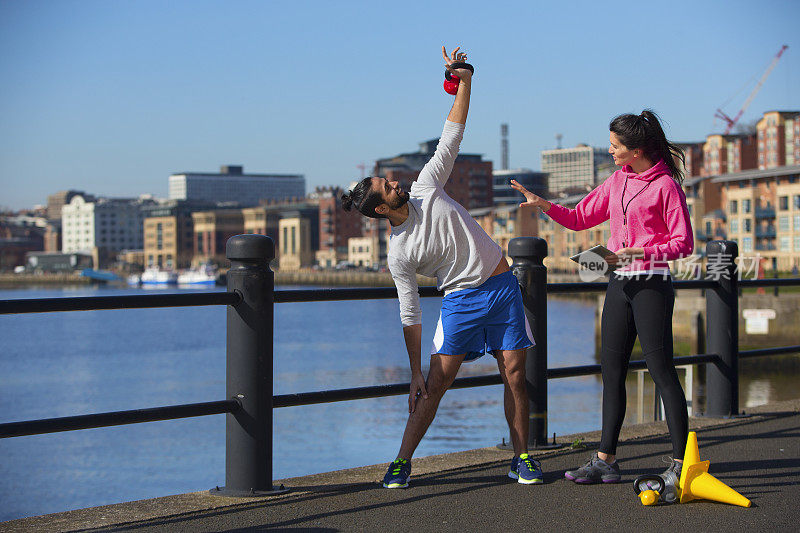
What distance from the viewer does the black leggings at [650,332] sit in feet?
13.8

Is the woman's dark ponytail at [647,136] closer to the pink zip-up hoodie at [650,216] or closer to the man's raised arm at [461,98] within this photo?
the pink zip-up hoodie at [650,216]

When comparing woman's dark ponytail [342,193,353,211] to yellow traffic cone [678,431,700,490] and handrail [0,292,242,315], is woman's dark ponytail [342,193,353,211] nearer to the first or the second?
handrail [0,292,242,315]

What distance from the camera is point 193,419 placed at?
30.1 m

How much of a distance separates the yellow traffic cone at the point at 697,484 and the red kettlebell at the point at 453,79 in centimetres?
187

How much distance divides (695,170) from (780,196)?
5253 centimetres

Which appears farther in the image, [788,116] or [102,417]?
[788,116]

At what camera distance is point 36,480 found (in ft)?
73.7

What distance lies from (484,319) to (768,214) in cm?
9994

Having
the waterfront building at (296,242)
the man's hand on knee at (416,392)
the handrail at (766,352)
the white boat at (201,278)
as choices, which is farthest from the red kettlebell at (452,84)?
the waterfront building at (296,242)

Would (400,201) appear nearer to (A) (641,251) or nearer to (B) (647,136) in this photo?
(A) (641,251)

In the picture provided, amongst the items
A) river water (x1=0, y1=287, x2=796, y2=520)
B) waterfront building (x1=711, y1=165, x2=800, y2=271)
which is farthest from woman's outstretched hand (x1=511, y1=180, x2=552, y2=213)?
waterfront building (x1=711, y1=165, x2=800, y2=271)

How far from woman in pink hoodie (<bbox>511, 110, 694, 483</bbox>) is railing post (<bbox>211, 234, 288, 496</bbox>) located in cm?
135

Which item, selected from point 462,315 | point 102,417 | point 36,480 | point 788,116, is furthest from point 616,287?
point 788,116

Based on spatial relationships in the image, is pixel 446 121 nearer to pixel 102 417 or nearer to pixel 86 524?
pixel 102 417
